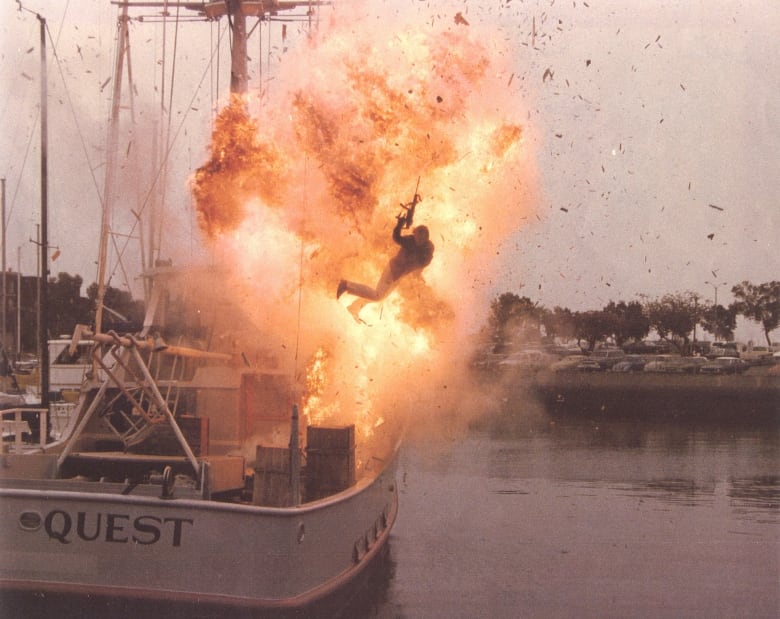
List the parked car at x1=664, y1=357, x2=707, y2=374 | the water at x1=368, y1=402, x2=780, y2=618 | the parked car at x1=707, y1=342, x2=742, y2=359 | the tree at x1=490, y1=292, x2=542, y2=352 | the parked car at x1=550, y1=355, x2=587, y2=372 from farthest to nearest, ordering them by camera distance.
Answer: the parked car at x1=707, y1=342, x2=742, y2=359 → the parked car at x1=664, y1=357, x2=707, y2=374 → the parked car at x1=550, y1=355, x2=587, y2=372 → the tree at x1=490, y1=292, x2=542, y2=352 → the water at x1=368, y1=402, x2=780, y2=618

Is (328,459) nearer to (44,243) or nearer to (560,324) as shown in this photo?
(44,243)

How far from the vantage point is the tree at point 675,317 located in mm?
77062

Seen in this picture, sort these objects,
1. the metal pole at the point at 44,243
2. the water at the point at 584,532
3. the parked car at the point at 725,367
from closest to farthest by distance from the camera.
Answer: the water at the point at 584,532
the metal pole at the point at 44,243
the parked car at the point at 725,367

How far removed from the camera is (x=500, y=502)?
922 inches

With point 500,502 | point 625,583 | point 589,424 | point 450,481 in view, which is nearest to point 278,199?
point 625,583

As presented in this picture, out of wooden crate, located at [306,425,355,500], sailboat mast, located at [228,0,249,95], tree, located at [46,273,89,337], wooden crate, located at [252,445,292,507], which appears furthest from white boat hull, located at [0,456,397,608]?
tree, located at [46,273,89,337]

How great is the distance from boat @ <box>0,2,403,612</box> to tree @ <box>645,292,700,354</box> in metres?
66.7

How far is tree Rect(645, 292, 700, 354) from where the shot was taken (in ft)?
253

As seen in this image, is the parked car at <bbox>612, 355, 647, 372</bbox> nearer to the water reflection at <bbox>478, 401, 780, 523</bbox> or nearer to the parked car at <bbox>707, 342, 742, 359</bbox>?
the water reflection at <bbox>478, 401, 780, 523</bbox>

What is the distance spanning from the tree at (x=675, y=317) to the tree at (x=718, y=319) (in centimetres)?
241

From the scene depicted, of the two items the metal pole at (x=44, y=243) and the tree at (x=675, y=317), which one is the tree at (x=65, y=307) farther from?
the tree at (x=675, y=317)

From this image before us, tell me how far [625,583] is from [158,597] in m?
9.49

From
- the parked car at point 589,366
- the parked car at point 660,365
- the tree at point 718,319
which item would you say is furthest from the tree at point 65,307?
the tree at point 718,319

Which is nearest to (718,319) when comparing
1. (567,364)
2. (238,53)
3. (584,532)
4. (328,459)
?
(567,364)
